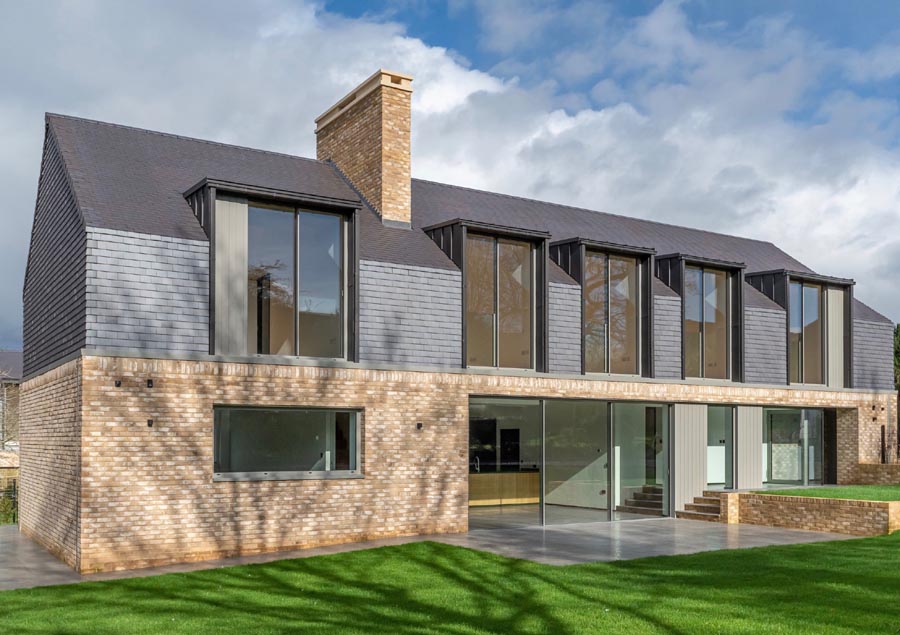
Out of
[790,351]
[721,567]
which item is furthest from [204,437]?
[790,351]

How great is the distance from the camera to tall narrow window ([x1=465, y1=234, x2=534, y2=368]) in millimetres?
16844

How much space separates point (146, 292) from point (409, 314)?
4.54 metres

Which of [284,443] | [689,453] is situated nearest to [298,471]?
[284,443]

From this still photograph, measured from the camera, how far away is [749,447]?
20.9m

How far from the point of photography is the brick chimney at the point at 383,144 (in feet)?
57.6

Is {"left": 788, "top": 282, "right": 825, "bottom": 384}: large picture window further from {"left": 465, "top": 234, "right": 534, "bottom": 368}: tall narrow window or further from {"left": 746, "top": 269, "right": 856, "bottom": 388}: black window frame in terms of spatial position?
{"left": 465, "top": 234, "right": 534, "bottom": 368}: tall narrow window

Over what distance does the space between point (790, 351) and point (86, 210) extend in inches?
642

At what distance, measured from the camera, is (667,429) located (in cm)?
1939

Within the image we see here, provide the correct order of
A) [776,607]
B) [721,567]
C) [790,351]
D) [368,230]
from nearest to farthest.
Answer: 1. [776,607]
2. [721,567]
3. [368,230]
4. [790,351]

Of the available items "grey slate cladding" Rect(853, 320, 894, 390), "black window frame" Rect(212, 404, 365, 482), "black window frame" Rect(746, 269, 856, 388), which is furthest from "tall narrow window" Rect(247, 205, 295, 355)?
"grey slate cladding" Rect(853, 320, 894, 390)

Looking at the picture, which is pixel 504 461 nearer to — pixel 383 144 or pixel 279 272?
pixel 279 272

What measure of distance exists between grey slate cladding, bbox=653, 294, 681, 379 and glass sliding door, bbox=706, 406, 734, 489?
1777 millimetres

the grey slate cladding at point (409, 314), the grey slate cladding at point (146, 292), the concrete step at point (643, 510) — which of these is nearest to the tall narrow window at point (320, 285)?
the grey slate cladding at point (409, 314)

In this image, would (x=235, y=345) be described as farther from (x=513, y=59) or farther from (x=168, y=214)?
(x=513, y=59)
